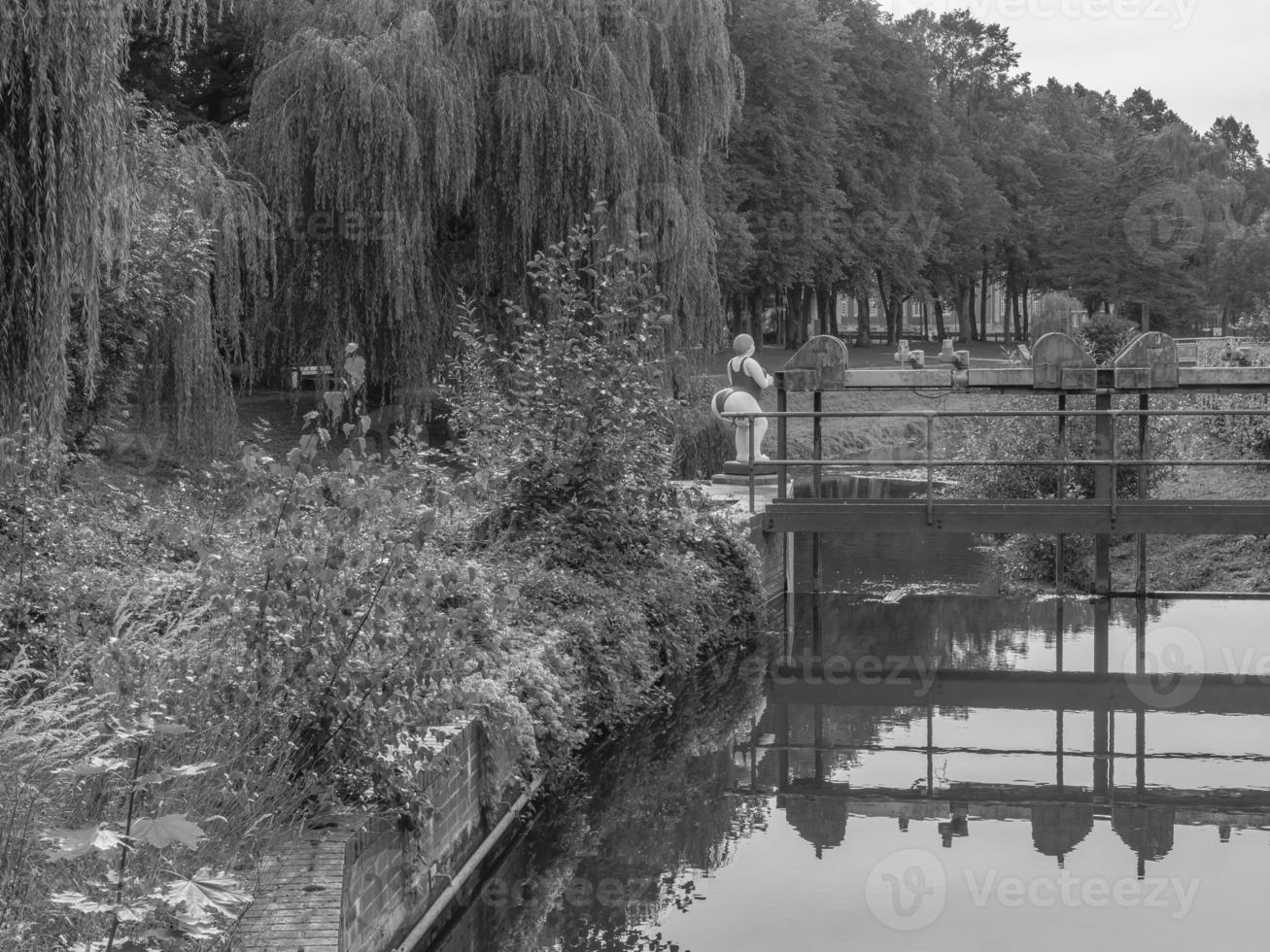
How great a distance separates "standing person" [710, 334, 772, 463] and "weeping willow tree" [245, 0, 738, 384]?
A: 3.26 metres

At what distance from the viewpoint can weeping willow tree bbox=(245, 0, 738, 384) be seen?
744 inches

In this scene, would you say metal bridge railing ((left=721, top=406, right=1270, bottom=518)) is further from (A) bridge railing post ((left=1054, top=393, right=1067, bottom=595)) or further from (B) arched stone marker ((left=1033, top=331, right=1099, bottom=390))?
(B) arched stone marker ((left=1033, top=331, right=1099, bottom=390))

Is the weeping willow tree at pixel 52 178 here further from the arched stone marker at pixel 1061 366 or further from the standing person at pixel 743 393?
the arched stone marker at pixel 1061 366

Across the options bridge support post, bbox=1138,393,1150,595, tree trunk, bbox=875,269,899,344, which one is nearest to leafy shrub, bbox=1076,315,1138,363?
bridge support post, bbox=1138,393,1150,595

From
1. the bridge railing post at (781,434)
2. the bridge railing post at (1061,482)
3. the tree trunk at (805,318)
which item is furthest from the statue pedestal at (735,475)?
the tree trunk at (805,318)

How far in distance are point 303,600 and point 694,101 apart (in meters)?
16.4

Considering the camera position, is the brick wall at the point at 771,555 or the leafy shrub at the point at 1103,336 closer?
the brick wall at the point at 771,555

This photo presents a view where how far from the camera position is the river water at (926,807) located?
766cm

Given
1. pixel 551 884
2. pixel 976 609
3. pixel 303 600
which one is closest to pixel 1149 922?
pixel 551 884

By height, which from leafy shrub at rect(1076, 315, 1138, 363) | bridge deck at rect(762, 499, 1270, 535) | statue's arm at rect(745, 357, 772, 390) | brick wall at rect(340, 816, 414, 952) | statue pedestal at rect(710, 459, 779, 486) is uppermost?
leafy shrub at rect(1076, 315, 1138, 363)

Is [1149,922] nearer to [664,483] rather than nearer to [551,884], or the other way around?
[551,884]

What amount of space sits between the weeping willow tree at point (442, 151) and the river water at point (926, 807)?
24.6 feet

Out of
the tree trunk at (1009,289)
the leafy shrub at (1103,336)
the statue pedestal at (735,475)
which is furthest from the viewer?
the tree trunk at (1009,289)

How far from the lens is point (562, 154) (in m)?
20.0
